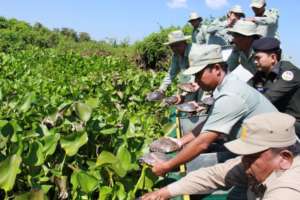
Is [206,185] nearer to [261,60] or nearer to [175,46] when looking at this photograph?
[261,60]

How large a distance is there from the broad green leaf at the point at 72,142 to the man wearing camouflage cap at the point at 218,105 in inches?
17.8

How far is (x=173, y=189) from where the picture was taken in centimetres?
285

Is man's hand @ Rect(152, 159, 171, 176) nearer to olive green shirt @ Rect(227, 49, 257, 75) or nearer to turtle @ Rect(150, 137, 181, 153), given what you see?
turtle @ Rect(150, 137, 181, 153)

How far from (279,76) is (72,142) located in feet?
5.34

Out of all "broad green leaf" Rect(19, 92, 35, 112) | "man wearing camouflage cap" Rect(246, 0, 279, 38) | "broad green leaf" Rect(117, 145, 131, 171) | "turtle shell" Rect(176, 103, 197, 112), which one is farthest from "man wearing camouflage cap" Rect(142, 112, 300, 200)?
"man wearing camouflage cap" Rect(246, 0, 279, 38)

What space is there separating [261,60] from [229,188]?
1409mm

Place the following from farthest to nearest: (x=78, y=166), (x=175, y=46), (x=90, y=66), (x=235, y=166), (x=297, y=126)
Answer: (x=90, y=66), (x=175, y=46), (x=297, y=126), (x=78, y=166), (x=235, y=166)

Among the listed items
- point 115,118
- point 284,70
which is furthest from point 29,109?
point 284,70

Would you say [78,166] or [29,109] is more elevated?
[29,109]

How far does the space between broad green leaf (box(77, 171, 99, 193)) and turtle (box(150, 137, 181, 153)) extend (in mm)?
538

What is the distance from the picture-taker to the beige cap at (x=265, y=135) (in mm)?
2141

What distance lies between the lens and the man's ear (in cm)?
213

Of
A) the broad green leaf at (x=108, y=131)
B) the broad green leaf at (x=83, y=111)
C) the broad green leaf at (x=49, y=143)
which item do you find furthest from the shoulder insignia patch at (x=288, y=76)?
the broad green leaf at (x=49, y=143)

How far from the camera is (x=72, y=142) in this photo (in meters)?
3.26
